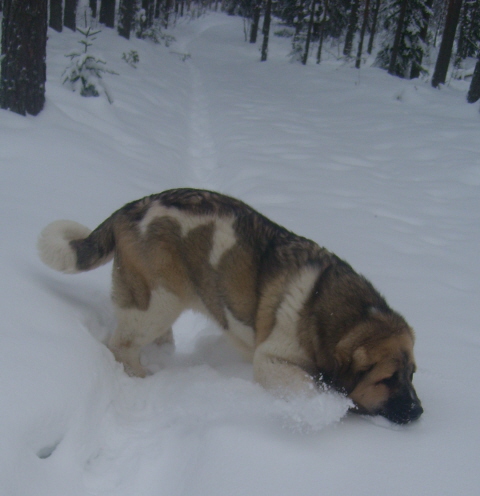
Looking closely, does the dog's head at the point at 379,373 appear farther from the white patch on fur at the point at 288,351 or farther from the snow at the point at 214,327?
the white patch on fur at the point at 288,351

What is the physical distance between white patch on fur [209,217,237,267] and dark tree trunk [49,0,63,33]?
16.8 metres

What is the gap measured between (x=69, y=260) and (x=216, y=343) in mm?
1327

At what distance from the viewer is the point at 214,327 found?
3.99m

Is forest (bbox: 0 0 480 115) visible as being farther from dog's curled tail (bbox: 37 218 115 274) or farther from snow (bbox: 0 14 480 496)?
dog's curled tail (bbox: 37 218 115 274)

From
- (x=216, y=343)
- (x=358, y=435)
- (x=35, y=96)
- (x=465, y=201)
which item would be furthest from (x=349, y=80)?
(x=358, y=435)

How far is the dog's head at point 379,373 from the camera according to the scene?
2.65 m

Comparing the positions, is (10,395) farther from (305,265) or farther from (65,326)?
(305,265)

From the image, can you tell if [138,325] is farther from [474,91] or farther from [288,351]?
[474,91]

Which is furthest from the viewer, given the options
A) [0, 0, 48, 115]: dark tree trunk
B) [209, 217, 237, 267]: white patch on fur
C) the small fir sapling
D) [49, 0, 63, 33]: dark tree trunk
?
[49, 0, 63, 33]: dark tree trunk

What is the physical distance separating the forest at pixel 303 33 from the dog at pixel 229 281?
4.07 m

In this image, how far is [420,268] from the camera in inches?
195

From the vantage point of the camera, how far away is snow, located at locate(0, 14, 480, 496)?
2193 millimetres

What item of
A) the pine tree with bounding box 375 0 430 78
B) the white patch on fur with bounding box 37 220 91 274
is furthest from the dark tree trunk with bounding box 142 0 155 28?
the white patch on fur with bounding box 37 220 91 274

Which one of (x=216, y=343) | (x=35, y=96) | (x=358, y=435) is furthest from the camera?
(x=35, y=96)
